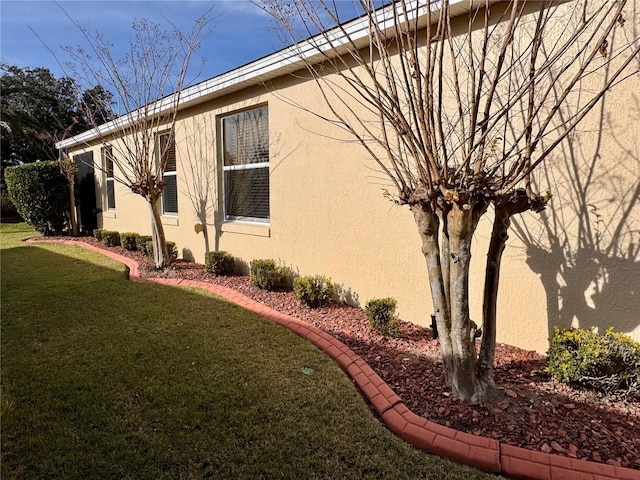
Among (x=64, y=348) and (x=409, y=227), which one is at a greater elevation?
(x=409, y=227)

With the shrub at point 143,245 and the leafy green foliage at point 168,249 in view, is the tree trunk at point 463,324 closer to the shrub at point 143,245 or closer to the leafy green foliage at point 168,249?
the leafy green foliage at point 168,249

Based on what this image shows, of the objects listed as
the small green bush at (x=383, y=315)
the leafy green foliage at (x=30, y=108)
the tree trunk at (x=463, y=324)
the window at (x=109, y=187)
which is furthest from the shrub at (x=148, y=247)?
the leafy green foliage at (x=30, y=108)

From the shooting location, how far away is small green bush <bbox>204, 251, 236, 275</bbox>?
6852mm

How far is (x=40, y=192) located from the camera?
488 inches

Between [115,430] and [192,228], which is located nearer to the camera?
[115,430]

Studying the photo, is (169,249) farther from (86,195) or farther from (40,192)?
(86,195)

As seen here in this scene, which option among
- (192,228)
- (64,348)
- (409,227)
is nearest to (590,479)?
(409,227)

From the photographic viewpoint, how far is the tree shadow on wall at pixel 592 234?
309cm

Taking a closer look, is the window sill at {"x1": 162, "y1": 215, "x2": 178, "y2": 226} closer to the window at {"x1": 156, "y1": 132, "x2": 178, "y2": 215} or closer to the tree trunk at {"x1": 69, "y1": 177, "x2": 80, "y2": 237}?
the window at {"x1": 156, "y1": 132, "x2": 178, "y2": 215}

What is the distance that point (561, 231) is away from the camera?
11.3 ft

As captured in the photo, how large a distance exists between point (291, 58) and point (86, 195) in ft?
38.1

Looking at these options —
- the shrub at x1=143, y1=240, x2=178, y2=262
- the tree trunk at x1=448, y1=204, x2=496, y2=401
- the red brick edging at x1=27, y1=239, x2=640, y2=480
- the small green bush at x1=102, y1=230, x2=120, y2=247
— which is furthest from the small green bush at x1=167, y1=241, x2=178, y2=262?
the tree trunk at x1=448, y1=204, x2=496, y2=401

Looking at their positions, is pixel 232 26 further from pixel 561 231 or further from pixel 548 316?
pixel 548 316

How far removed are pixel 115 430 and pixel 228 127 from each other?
5.86 metres
